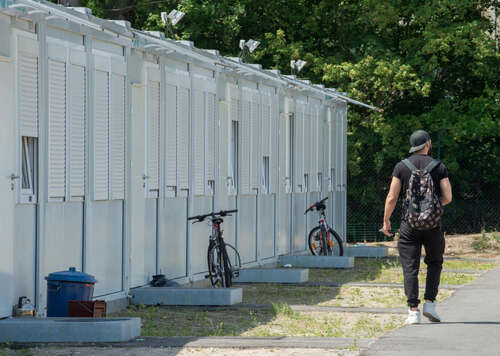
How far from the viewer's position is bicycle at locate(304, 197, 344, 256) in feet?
68.1

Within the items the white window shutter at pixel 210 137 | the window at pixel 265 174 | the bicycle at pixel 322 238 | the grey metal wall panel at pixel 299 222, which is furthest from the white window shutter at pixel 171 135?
the grey metal wall panel at pixel 299 222

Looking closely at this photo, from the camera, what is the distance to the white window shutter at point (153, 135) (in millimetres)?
13398

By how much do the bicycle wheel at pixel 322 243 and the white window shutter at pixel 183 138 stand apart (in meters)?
6.39

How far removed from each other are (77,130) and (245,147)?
6590mm

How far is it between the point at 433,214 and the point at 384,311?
187cm

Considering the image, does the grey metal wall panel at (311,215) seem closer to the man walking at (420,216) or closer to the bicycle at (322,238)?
the bicycle at (322,238)

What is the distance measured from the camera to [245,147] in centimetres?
1762

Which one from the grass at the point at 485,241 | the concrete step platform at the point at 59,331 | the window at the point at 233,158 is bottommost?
the concrete step platform at the point at 59,331

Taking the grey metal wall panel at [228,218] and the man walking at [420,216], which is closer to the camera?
the man walking at [420,216]

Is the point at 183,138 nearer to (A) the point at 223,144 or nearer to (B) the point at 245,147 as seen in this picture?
(A) the point at 223,144

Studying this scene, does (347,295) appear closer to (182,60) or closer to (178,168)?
(178,168)

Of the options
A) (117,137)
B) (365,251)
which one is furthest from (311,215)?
(117,137)

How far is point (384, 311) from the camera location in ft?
39.7

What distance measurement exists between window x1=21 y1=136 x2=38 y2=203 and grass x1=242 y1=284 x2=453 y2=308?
12.7ft
